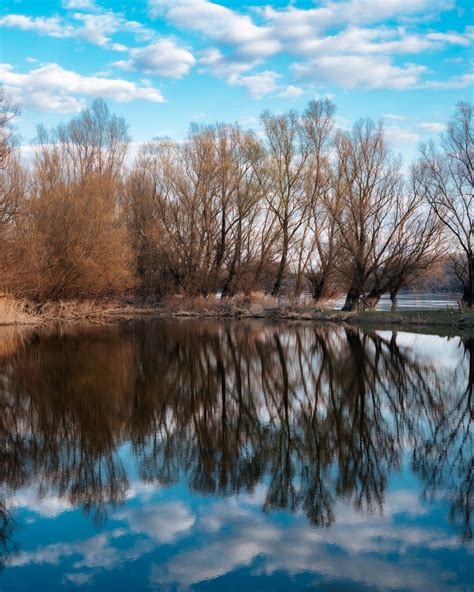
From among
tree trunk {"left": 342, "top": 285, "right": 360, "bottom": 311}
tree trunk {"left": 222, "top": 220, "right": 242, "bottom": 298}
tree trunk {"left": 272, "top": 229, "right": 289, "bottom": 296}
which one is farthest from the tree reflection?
tree trunk {"left": 222, "top": 220, "right": 242, "bottom": 298}

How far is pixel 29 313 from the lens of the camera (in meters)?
30.0

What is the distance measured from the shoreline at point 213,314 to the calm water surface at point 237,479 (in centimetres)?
1288

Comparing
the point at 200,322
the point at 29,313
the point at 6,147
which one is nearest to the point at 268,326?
the point at 200,322

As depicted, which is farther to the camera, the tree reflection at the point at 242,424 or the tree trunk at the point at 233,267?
the tree trunk at the point at 233,267

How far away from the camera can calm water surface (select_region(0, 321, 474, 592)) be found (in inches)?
182

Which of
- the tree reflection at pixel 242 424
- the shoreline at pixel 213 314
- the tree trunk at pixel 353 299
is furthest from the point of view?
the tree trunk at pixel 353 299

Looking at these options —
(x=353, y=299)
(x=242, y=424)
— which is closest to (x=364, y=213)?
(x=353, y=299)

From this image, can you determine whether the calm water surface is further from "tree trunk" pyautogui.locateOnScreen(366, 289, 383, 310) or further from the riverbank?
"tree trunk" pyautogui.locateOnScreen(366, 289, 383, 310)

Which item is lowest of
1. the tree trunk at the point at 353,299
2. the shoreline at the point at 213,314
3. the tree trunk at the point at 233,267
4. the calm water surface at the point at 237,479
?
the calm water surface at the point at 237,479

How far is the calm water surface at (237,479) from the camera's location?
4625mm

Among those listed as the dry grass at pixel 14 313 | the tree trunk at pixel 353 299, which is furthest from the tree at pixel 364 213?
the dry grass at pixel 14 313

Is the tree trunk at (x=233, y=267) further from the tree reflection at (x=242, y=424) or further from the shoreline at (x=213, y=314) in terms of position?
the tree reflection at (x=242, y=424)

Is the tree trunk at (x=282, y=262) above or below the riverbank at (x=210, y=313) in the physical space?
above

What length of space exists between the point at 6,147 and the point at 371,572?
1021 inches
